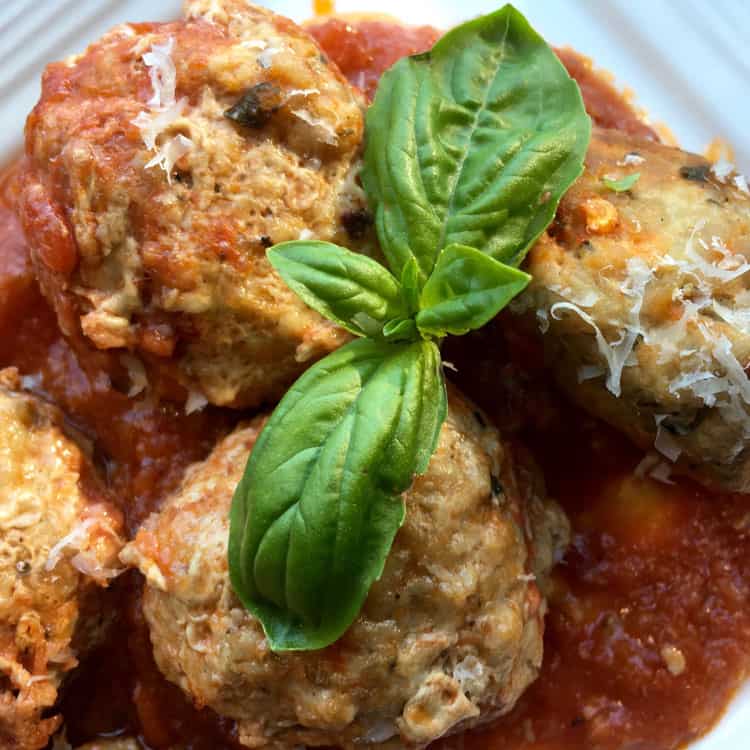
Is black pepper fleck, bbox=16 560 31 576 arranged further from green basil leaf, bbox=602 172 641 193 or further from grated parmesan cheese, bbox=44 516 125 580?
green basil leaf, bbox=602 172 641 193

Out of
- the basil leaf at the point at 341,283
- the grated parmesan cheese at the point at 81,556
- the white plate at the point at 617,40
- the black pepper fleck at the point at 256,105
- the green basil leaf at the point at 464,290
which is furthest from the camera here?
the white plate at the point at 617,40

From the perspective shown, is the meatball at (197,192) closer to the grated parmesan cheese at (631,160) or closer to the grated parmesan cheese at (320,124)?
the grated parmesan cheese at (320,124)

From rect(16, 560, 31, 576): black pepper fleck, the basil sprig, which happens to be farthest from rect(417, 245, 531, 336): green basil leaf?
rect(16, 560, 31, 576): black pepper fleck

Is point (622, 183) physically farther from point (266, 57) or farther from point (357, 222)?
point (266, 57)

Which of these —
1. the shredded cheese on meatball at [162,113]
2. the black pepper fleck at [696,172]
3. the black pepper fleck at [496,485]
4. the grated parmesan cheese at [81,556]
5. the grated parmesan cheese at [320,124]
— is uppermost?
the black pepper fleck at [696,172]

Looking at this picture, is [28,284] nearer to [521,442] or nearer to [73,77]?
[73,77]

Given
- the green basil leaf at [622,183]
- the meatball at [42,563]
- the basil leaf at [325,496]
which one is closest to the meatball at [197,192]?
the basil leaf at [325,496]
